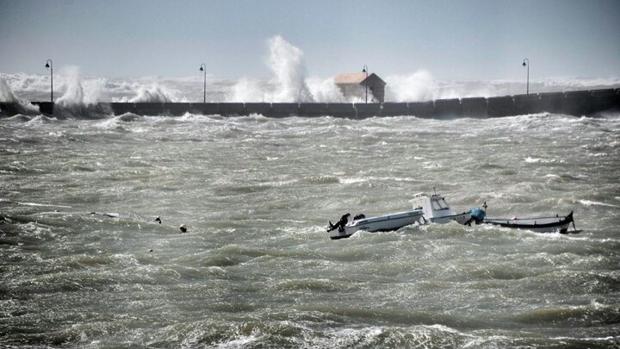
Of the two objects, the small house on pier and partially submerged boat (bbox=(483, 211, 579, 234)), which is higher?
the small house on pier

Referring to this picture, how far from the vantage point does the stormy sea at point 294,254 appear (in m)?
18.1

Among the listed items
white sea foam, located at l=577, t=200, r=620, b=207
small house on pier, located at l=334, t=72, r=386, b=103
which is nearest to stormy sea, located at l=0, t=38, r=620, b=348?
white sea foam, located at l=577, t=200, r=620, b=207

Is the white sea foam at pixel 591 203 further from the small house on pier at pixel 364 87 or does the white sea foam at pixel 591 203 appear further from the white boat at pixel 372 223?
the small house on pier at pixel 364 87

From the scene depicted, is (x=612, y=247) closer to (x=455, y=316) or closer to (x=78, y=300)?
(x=455, y=316)

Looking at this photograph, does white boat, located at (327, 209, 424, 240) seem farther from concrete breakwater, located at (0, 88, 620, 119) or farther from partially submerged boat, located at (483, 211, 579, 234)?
concrete breakwater, located at (0, 88, 620, 119)

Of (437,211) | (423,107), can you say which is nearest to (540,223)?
(437,211)

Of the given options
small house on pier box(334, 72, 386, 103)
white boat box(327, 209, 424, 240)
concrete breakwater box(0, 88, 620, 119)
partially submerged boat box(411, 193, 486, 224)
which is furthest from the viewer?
small house on pier box(334, 72, 386, 103)

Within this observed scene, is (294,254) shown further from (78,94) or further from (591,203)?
(78,94)

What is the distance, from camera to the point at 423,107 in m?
90.9

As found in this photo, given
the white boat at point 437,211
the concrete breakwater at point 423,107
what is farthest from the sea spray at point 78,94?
the white boat at point 437,211

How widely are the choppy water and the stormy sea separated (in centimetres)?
7

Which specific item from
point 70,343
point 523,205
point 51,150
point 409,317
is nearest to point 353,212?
point 523,205

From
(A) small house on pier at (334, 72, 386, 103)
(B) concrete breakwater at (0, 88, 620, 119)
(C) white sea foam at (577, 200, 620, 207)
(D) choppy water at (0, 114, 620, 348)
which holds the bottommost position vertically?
(D) choppy water at (0, 114, 620, 348)

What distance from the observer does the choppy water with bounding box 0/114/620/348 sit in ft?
59.4
